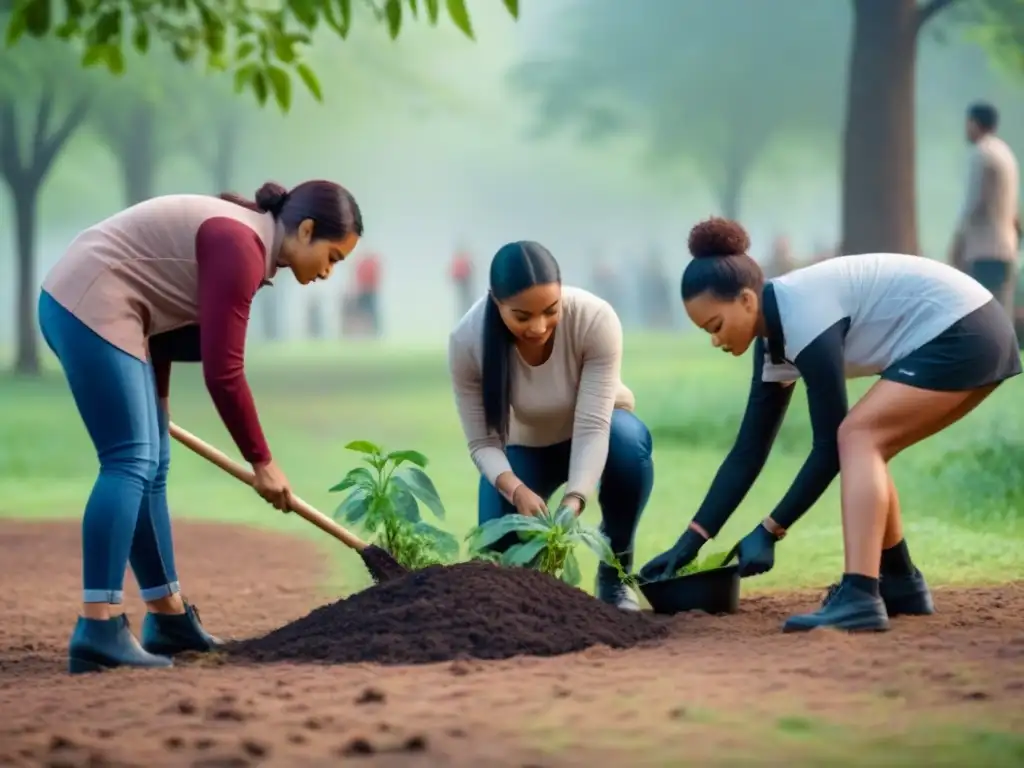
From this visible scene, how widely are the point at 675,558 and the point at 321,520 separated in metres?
1.08

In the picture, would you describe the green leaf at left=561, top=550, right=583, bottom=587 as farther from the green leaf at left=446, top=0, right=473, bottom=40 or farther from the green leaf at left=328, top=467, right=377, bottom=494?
the green leaf at left=446, top=0, right=473, bottom=40

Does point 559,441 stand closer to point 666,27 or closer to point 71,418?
point 71,418

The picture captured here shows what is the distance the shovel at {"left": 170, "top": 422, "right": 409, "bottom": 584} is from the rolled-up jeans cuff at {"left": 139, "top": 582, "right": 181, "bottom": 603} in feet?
1.22

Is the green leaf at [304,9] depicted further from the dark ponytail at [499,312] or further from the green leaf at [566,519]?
the green leaf at [566,519]

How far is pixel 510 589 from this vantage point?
4.14 meters

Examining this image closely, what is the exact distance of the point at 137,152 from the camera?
20.6m

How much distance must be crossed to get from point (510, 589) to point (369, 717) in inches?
41.4

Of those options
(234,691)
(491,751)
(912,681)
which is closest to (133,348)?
(234,691)

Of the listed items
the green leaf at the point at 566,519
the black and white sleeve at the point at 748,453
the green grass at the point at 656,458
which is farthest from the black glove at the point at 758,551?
the green grass at the point at 656,458

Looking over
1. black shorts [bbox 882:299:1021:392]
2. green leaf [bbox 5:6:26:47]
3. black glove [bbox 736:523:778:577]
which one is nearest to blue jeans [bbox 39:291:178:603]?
green leaf [bbox 5:6:26:47]

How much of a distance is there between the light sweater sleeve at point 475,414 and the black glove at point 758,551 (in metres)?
0.76

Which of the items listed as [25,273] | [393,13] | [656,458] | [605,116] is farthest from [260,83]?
[605,116]

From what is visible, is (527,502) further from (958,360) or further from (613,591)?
(958,360)

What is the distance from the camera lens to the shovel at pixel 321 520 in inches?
174
